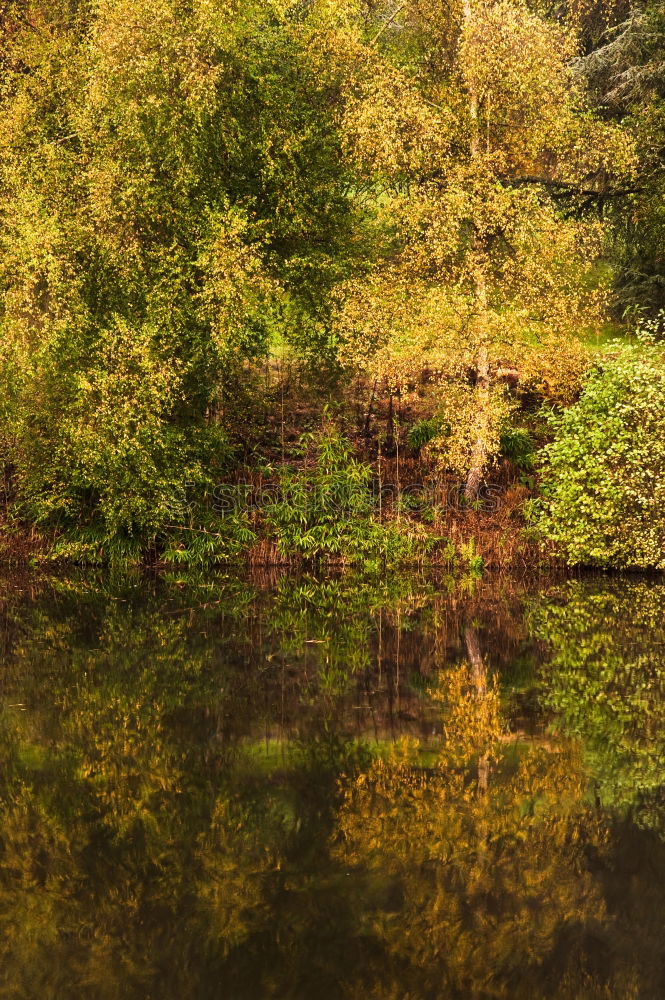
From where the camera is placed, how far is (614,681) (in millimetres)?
10750

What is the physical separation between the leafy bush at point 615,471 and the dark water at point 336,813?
3.99 m

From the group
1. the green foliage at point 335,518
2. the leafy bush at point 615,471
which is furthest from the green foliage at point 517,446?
the leafy bush at point 615,471

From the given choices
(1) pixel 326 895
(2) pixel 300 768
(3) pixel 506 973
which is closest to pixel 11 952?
(1) pixel 326 895

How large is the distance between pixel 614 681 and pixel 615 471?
7533mm

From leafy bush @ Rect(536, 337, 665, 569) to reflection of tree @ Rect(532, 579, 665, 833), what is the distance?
123 centimetres

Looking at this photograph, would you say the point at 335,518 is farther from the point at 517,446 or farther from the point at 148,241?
the point at 148,241

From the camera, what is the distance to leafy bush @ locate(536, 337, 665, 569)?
56.9ft

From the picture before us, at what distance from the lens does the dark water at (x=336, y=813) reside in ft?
17.5

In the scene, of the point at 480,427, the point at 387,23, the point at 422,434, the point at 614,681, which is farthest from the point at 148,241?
the point at 614,681

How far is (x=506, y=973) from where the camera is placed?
5188 mm

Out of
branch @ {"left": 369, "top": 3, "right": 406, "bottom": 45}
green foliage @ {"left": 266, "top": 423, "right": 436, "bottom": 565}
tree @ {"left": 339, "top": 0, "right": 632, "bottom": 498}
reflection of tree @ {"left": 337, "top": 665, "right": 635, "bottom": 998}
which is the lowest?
green foliage @ {"left": 266, "top": 423, "right": 436, "bottom": 565}

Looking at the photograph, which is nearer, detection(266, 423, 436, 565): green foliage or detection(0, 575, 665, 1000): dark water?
detection(0, 575, 665, 1000): dark water

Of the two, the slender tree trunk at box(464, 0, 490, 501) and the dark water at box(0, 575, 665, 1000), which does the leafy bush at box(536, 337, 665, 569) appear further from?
the dark water at box(0, 575, 665, 1000)

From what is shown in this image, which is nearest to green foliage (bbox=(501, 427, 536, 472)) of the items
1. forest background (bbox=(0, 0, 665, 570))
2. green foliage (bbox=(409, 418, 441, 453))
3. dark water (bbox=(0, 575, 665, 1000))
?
forest background (bbox=(0, 0, 665, 570))
